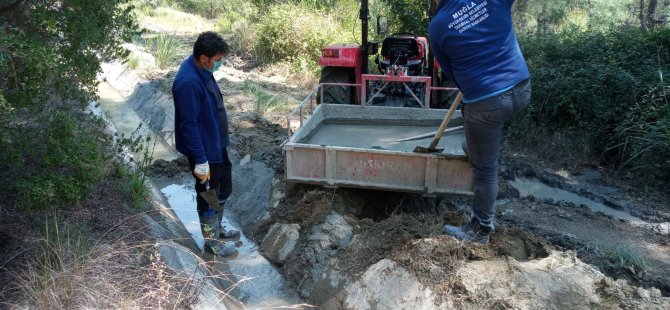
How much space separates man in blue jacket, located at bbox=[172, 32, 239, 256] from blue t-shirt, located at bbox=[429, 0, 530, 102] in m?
1.83

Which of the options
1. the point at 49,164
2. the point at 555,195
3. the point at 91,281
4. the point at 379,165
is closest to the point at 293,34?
the point at 555,195

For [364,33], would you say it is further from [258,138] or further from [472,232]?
[472,232]

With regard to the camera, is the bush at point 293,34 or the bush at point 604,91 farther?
the bush at point 293,34

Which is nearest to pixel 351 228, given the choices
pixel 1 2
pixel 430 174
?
pixel 430 174

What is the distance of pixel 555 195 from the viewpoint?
6.64 m

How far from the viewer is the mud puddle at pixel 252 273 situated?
462 cm

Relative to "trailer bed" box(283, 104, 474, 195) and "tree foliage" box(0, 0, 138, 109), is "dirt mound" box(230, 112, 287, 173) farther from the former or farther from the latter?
"tree foliage" box(0, 0, 138, 109)

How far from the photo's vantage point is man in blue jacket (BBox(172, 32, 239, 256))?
4.63m

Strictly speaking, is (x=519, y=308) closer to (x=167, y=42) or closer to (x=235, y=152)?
(x=235, y=152)

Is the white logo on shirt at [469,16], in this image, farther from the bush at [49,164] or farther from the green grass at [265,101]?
the green grass at [265,101]

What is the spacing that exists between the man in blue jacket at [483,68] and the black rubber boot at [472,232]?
152 millimetres

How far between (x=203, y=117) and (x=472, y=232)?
2378 mm

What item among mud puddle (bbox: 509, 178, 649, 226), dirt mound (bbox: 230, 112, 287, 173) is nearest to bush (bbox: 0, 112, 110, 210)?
dirt mound (bbox: 230, 112, 287, 173)

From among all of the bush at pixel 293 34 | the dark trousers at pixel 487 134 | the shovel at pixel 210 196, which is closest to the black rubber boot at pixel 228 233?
the shovel at pixel 210 196
